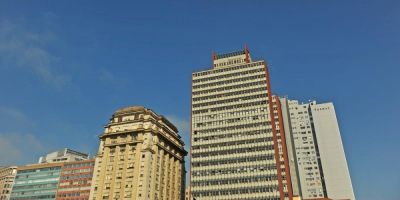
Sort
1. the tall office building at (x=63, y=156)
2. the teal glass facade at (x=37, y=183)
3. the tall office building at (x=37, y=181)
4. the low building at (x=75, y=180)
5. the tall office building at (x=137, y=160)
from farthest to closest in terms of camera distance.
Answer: the tall office building at (x=63, y=156), the tall office building at (x=37, y=181), the teal glass facade at (x=37, y=183), the low building at (x=75, y=180), the tall office building at (x=137, y=160)

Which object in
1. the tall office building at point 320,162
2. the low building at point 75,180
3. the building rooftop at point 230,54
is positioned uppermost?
the building rooftop at point 230,54

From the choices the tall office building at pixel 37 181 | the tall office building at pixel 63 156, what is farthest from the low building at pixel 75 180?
the tall office building at pixel 63 156

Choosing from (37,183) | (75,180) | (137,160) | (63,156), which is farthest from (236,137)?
(63,156)

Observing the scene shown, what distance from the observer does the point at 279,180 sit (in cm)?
10719

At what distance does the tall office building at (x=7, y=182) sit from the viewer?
545 ft

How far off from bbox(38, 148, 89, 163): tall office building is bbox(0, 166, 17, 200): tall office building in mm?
17286

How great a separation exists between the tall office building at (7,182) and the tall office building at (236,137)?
3931 inches

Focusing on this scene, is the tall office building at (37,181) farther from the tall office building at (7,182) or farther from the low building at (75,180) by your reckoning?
the tall office building at (7,182)

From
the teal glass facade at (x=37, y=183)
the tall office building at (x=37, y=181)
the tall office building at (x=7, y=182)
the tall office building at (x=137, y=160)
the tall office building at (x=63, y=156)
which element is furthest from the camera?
the tall office building at (x=63, y=156)

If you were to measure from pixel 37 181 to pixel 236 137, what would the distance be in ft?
309

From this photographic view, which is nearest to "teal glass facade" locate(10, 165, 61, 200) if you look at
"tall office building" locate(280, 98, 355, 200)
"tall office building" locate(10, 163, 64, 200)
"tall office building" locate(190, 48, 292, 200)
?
"tall office building" locate(10, 163, 64, 200)

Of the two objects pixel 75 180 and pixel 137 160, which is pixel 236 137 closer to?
pixel 137 160

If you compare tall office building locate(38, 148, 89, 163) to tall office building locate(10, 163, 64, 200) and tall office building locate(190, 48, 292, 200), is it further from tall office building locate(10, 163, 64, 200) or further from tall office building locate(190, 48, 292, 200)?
tall office building locate(190, 48, 292, 200)

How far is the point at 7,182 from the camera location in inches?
6668
